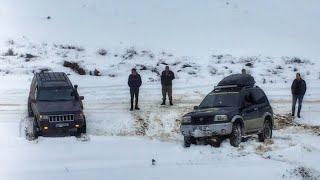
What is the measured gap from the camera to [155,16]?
5150cm

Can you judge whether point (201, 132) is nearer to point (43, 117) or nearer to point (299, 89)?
point (43, 117)

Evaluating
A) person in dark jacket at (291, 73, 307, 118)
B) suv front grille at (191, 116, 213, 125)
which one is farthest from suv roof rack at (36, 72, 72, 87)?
person in dark jacket at (291, 73, 307, 118)

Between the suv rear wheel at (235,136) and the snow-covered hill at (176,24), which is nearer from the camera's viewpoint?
the suv rear wheel at (235,136)

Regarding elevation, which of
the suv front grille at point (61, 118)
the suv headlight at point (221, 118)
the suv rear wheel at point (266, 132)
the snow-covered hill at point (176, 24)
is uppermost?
the snow-covered hill at point (176, 24)

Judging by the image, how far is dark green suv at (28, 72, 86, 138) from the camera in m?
22.1

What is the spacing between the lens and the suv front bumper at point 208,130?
66.0 ft

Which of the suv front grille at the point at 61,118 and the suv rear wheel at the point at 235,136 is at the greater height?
the suv front grille at the point at 61,118

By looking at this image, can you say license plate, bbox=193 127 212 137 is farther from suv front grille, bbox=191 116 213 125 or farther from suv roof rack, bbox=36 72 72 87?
suv roof rack, bbox=36 72 72 87

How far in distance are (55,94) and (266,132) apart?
7.33 metres

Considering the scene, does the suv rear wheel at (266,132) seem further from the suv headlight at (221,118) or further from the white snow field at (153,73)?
the suv headlight at (221,118)

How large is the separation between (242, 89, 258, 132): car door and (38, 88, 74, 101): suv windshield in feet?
20.1

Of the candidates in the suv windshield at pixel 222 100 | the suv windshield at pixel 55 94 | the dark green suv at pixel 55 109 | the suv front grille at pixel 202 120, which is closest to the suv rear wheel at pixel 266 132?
the suv windshield at pixel 222 100

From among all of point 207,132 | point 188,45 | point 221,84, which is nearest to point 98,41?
point 188,45

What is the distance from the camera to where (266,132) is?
22094mm
